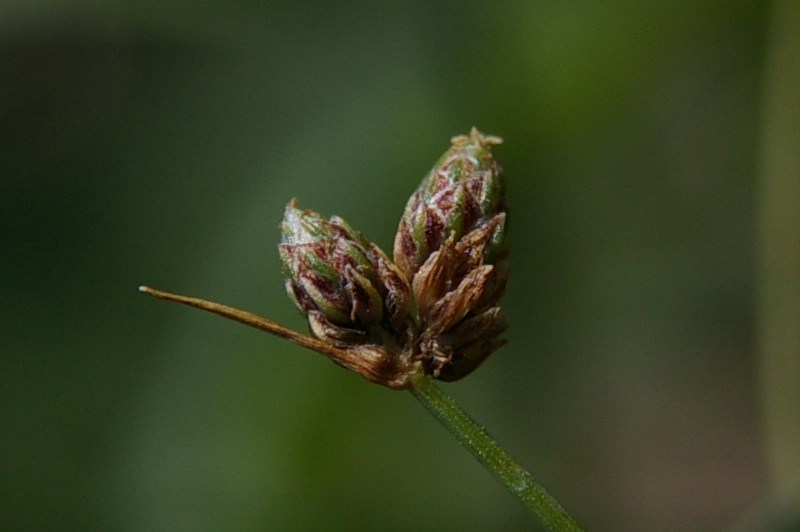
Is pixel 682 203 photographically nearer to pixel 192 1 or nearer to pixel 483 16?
pixel 483 16

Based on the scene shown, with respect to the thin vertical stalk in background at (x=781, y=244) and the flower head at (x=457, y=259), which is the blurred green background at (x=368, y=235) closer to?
the thin vertical stalk in background at (x=781, y=244)

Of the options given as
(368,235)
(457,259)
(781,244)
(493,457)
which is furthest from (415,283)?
(781,244)

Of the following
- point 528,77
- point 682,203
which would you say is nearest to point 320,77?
point 528,77

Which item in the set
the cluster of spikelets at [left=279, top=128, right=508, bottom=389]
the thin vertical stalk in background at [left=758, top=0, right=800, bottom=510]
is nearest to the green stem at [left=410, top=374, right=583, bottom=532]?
the cluster of spikelets at [left=279, top=128, right=508, bottom=389]

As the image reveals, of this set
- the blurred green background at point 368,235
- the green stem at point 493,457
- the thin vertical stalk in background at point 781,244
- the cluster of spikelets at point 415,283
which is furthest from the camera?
the blurred green background at point 368,235

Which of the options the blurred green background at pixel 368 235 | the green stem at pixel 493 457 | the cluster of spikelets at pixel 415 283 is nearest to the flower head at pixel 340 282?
the cluster of spikelets at pixel 415 283

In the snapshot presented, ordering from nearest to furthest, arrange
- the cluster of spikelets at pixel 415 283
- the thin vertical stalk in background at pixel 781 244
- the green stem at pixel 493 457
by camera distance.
A: 1. the green stem at pixel 493 457
2. the cluster of spikelets at pixel 415 283
3. the thin vertical stalk in background at pixel 781 244

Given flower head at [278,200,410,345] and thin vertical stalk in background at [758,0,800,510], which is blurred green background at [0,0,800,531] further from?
flower head at [278,200,410,345]
